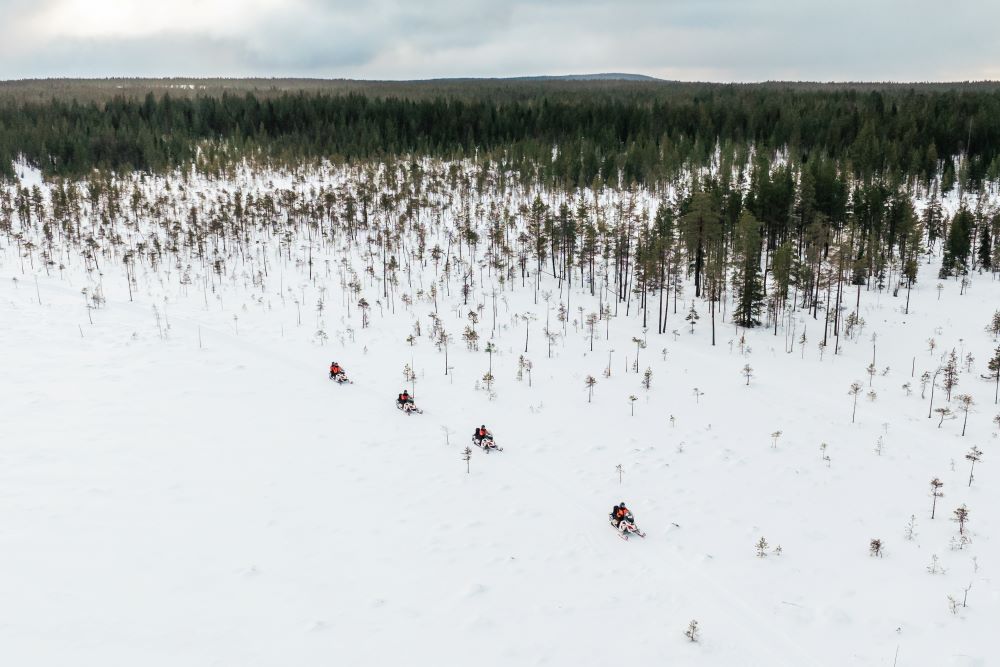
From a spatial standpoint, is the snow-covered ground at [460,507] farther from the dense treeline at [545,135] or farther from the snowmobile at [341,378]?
the dense treeline at [545,135]

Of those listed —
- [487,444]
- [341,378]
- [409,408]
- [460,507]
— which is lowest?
[460,507]

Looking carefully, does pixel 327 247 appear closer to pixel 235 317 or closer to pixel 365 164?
pixel 235 317

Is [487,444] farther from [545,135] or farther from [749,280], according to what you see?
[545,135]

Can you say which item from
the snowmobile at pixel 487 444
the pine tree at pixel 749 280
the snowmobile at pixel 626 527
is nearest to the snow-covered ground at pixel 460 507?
the snowmobile at pixel 626 527

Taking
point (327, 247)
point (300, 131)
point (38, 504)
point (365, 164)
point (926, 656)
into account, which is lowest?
point (926, 656)

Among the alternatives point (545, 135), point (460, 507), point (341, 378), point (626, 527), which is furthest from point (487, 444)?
point (545, 135)

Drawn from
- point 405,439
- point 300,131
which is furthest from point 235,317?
point 300,131

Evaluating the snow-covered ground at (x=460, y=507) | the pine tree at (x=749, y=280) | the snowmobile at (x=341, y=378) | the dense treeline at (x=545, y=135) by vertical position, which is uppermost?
the dense treeline at (x=545, y=135)
